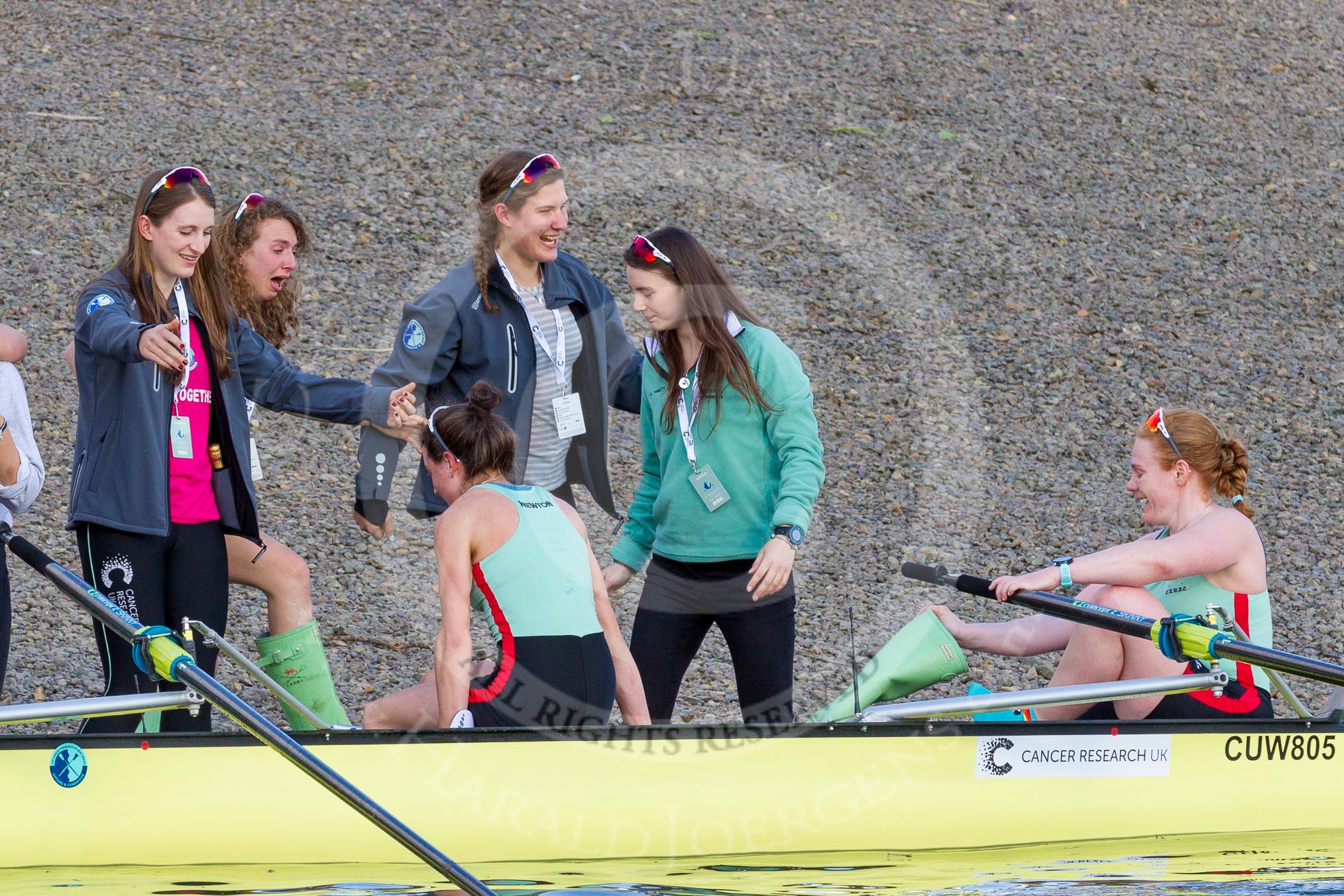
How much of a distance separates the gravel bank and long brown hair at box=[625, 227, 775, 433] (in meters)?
3.09

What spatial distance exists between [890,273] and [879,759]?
8.96 meters

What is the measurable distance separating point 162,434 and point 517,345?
3.38ft

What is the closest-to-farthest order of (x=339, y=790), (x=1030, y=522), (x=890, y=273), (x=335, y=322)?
(x=339, y=790)
(x=1030, y=522)
(x=335, y=322)
(x=890, y=273)

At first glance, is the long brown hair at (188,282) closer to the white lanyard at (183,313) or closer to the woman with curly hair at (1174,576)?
the white lanyard at (183,313)

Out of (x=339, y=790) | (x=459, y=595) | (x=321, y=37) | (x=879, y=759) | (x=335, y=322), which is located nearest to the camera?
(x=339, y=790)

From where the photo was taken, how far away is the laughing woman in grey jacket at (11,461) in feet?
13.8

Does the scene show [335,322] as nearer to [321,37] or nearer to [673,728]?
[321,37]

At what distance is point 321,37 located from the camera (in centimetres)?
1462

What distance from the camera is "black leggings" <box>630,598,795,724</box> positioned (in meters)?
4.38

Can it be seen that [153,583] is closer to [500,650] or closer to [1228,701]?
[500,650]

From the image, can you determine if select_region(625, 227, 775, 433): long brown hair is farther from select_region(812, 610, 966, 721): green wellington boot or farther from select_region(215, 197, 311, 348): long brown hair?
select_region(215, 197, 311, 348): long brown hair

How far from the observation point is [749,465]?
4.46 metres

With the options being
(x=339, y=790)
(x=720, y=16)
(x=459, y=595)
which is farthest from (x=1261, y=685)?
(x=720, y=16)

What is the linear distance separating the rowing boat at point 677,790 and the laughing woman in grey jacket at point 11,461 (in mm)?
460
